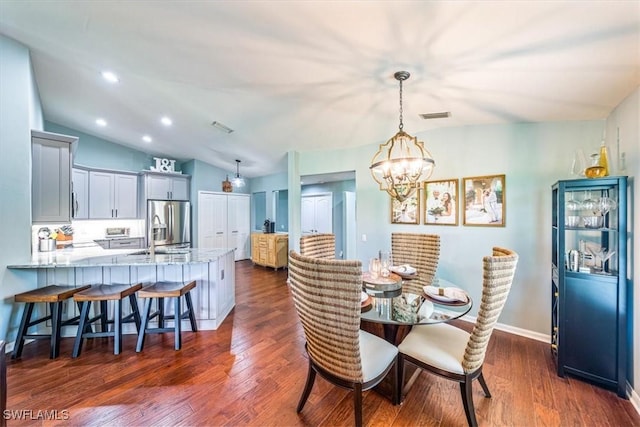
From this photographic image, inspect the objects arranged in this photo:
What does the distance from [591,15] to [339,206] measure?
565cm

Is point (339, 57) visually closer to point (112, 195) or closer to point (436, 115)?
point (436, 115)

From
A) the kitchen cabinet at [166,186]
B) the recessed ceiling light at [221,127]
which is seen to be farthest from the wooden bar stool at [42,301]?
the kitchen cabinet at [166,186]

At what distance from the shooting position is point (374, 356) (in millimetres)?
1660

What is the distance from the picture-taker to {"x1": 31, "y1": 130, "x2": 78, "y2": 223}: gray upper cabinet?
8.88 ft

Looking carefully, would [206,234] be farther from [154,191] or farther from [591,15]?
[591,15]

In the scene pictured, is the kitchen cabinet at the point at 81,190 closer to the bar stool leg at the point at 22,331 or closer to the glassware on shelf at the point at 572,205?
the bar stool leg at the point at 22,331

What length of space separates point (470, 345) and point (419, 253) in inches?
53.2

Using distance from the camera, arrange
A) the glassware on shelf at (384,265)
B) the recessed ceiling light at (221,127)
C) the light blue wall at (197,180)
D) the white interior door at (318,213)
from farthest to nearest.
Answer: the white interior door at (318,213) < the light blue wall at (197,180) < the recessed ceiling light at (221,127) < the glassware on shelf at (384,265)

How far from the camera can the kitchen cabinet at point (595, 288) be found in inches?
76.5

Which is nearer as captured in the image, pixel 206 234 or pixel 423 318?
pixel 423 318

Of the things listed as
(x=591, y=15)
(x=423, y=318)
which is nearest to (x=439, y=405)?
(x=423, y=318)

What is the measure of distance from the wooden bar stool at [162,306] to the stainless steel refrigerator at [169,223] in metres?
3.24

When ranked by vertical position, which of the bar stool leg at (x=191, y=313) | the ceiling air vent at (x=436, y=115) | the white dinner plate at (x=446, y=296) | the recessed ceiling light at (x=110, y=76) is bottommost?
the bar stool leg at (x=191, y=313)

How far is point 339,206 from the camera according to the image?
6840 millimetres
